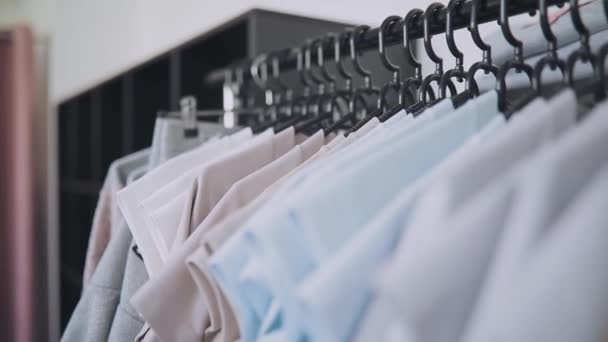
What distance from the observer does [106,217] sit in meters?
0.98

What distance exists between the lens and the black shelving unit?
103 centimetres

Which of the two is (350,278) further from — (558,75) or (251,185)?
(558,75)

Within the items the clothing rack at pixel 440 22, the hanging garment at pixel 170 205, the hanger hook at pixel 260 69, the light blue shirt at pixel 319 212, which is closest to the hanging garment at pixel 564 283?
the light blue shirt at pixel 319 212

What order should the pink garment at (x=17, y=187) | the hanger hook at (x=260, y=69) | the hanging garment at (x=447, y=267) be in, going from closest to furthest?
1. the hanging garment at (x=447, y=267)
2. the hanger hook at (x=260, y=69)
3. the pink garment at (x=17, y=187)

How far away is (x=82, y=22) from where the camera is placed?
95.1 inches

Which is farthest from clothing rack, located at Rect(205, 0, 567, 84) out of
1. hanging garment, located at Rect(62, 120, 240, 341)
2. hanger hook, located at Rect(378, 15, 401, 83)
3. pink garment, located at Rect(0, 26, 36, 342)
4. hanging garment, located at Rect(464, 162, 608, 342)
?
pink garment, located at Rect(0, 26, 36, 342)

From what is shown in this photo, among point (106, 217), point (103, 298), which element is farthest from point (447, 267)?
point (106, 217)

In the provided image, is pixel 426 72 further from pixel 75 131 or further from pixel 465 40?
pixel 75 131

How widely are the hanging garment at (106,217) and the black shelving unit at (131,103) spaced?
254mm

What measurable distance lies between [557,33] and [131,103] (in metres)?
1.21

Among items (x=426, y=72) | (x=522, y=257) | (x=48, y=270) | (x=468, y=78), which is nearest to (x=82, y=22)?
(x=48, y=270)

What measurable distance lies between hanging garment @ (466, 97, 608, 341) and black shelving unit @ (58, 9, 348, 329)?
73 centimetres

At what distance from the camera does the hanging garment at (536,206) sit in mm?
292

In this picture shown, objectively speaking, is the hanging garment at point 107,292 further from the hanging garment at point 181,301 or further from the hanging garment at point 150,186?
the hanging garment at point 181,301
